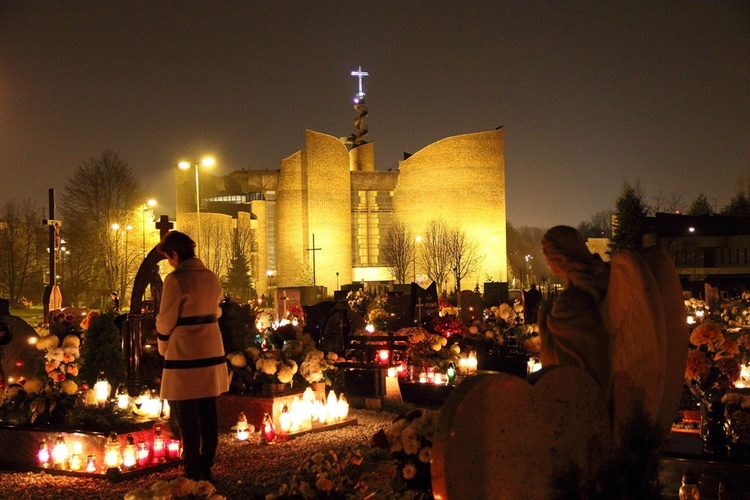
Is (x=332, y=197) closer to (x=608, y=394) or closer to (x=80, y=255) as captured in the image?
(x=80, y=255)

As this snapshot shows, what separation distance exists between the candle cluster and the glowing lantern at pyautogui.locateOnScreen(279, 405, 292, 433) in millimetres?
1426

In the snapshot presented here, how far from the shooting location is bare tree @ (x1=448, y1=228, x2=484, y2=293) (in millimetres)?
66188

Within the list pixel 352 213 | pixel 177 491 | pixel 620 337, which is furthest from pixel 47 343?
pixel 352 213

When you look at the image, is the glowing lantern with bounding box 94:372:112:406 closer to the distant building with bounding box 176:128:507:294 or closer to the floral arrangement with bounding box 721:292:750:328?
the floral arrangement with bounding box 721:292:750:328

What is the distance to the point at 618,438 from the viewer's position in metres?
4.59

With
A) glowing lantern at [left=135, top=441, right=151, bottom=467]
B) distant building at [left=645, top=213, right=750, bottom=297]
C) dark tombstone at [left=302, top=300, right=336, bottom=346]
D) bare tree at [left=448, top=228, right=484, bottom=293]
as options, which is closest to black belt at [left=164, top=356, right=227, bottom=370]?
glowing lantern at [left=135, top=441, right=151, bottom=467]

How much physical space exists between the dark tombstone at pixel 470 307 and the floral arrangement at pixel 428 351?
835 cm

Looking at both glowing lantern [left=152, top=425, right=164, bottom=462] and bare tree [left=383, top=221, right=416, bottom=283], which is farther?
bare tree [left=383, top=221, right=416, bottom=283]

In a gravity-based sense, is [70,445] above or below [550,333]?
below

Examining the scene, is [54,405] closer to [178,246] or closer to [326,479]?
[178,246]

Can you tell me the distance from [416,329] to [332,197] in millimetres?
57518

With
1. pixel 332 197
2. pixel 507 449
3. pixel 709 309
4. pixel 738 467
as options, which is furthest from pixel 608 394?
pixel 332 197

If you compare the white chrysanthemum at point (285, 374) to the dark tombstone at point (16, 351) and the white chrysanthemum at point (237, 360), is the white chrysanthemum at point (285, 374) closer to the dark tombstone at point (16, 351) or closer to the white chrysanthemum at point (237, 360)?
the white chrysanthemum at point (237, 360)

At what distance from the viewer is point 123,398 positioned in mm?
9039
